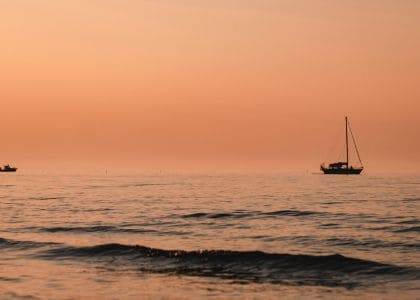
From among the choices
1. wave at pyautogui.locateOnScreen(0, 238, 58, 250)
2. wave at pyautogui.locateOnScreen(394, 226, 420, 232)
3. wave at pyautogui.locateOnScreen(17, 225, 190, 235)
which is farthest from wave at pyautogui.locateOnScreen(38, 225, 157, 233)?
wave at pyautogui.locateOnScreen(394, 226, 420, 232)

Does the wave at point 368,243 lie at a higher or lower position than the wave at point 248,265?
higher

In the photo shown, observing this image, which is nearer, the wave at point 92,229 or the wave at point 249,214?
the wave at point 92,229

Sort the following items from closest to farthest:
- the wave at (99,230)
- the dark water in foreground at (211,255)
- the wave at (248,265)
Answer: the dark water in foreground at (211,255)
the wave at (248,265)
the wave at (99,230)

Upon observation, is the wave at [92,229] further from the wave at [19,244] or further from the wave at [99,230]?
the wave at [19,244]

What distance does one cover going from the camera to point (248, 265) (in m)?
27.3

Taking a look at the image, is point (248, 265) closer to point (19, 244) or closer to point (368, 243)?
A: point (368, 243)

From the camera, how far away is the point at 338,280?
2372 cm

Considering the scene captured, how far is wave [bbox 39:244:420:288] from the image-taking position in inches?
952

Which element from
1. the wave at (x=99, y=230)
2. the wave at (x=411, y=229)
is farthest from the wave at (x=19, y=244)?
the wave at (x=411, y=229)

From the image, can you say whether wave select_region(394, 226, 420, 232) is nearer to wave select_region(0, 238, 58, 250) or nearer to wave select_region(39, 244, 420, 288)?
wave select_region(39, 244, 420, 288)

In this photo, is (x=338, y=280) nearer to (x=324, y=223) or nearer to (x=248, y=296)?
(x=248, y=296)

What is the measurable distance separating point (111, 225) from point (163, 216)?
730 centimetres

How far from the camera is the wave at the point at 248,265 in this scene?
79.3 ft

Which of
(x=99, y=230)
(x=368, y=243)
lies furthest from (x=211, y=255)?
(x=99, y=230)
